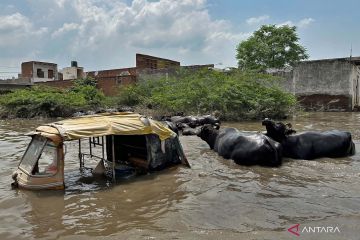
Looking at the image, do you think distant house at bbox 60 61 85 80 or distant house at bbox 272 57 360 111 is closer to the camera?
distant house at bbox 272 57 360 111

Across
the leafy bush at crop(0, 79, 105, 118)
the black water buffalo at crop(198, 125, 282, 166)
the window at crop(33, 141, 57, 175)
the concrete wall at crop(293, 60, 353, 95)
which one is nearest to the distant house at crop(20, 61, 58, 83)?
the leafy bush at crop(0, 79, 105, 118)

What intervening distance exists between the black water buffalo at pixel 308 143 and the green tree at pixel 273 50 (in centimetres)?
2733

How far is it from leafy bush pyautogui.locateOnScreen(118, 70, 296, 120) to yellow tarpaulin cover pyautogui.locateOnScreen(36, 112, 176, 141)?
44.4ft

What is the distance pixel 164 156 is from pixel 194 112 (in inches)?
576

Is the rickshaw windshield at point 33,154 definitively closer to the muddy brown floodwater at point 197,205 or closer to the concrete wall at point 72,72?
the muddy brown floodwater at point 197,205

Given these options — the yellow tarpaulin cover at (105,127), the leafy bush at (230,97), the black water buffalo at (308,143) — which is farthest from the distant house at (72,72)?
the yellow tarpaulin cover at (105,127)

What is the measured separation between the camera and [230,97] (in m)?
22.7

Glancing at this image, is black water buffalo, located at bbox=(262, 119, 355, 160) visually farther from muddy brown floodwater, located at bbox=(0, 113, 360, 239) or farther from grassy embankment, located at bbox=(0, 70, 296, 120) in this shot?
grassy embankment, located at bbox=(0, 70, 296, 120)

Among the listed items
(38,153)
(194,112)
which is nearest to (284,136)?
(38,153)

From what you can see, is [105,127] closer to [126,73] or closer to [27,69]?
[126,73]

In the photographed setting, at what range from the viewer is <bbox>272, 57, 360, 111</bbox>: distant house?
1235 inches

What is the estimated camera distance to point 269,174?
920 centimetres

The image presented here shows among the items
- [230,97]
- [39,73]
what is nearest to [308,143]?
[230,97]

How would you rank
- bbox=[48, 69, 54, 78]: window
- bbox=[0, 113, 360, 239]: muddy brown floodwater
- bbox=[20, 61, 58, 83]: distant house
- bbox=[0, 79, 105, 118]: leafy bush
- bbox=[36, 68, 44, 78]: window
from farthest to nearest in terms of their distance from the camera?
bbox=[48, 69, 54, 78]: window < bbox=[36, 68, 44, 78]: window < bbox=[20, 61, 58, 83]: distant house < bbox=[0, 79, 105, 118]: leafy bush < bbox=[0, 113, 360, 239]: muddy brown floodwater
